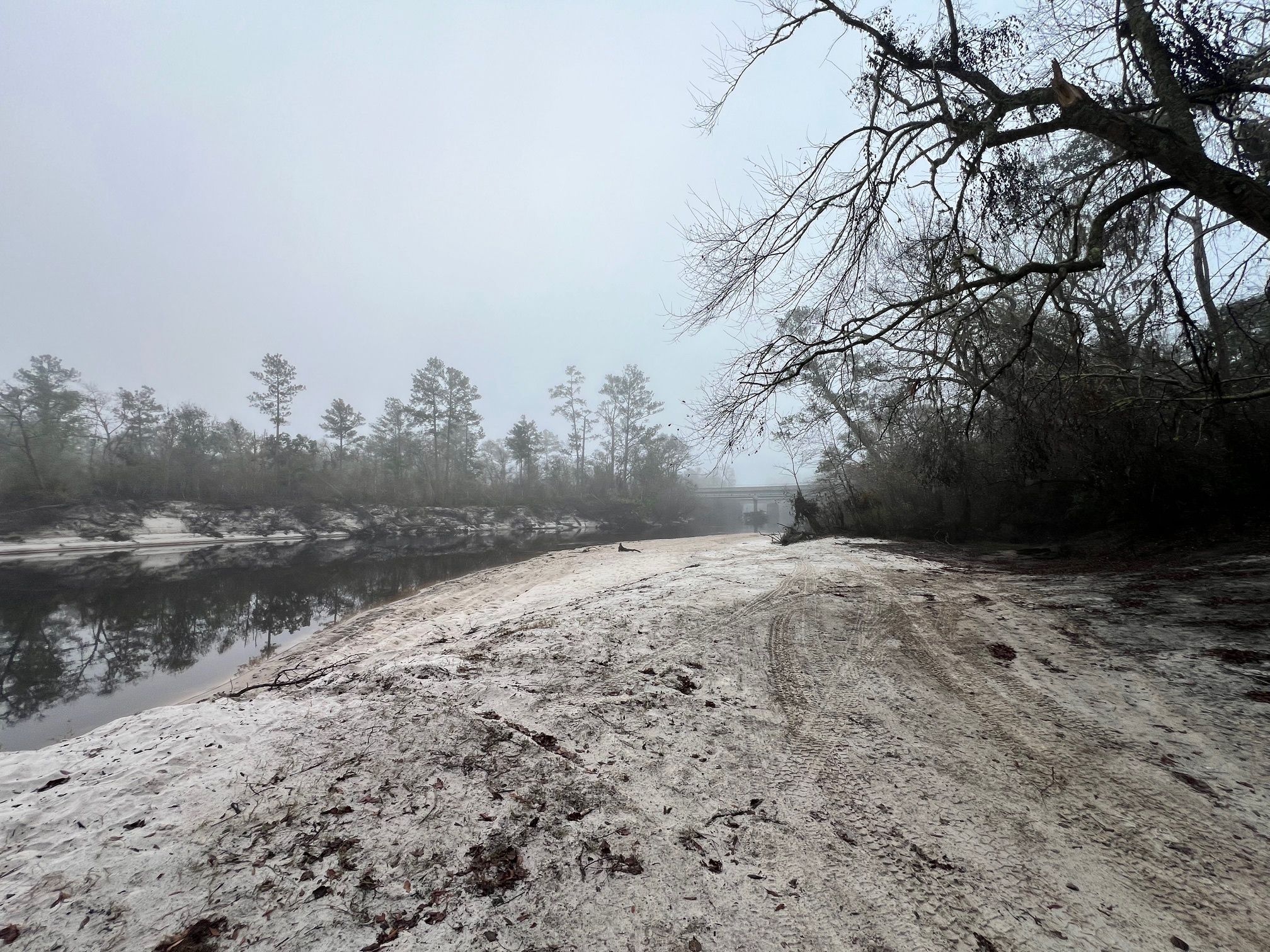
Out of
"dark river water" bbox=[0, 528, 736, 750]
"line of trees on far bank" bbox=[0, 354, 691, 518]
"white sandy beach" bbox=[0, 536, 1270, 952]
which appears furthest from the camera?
"line of trees on far bank" bbox=[0, 354, 691, 518]

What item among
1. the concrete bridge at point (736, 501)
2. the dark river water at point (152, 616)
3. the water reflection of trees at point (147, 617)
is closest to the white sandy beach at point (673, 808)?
the dark river water at point (152, 616)

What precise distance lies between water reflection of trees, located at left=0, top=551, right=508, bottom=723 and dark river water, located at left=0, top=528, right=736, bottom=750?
0.03 m

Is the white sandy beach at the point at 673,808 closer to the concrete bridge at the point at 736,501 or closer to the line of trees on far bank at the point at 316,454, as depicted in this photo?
the line of trees on far bank at the point at 316,454

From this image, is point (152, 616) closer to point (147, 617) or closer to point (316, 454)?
point (147, 617)

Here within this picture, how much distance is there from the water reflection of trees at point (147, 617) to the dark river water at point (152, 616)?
0.03 metres

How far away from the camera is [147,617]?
1005cm

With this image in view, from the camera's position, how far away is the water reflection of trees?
265 inches

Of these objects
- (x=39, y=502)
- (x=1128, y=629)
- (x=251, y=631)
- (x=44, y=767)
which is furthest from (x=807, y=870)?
(x=39, y=502)

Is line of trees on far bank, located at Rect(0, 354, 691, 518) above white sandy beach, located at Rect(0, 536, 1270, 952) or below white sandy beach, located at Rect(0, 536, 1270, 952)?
above

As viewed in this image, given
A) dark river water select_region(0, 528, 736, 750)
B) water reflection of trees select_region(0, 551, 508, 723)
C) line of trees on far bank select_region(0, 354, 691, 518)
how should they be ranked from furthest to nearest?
line of trees on far bank select_region(0, 354, 691, 518) < water reflection of trees select_region(0, 551, 508, 723) < dark river water select_region(0, 528, 736, 750)

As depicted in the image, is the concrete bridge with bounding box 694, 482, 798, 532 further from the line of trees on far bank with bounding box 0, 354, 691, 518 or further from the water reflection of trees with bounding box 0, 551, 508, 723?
the water reflection of trees with bounding box 0, 551, 508, 723

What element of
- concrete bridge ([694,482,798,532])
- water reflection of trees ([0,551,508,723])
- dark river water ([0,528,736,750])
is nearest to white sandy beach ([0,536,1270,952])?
dark river water ([0,528,736,750])

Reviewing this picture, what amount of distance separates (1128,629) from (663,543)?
15050mm

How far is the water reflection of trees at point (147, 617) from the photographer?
6734mm
